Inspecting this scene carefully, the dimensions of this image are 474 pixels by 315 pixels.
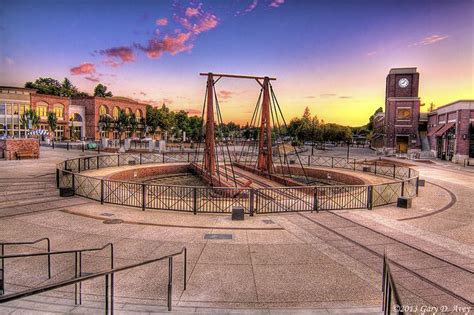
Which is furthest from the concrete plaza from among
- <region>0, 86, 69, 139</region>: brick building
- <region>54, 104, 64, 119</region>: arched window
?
<region>54, 104, 64, 119</region>: arched window

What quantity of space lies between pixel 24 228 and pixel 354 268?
35.5 feet

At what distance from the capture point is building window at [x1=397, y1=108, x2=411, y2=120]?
58.9 metres

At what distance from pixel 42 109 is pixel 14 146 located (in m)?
54.2

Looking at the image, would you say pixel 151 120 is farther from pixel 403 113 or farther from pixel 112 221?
pixel 112 221

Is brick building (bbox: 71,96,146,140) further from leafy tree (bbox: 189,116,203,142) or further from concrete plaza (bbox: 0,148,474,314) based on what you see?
concrete plaza (bbox: 0,148,474,314)

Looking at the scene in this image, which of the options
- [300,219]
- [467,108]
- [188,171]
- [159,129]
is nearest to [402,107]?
[467,108]

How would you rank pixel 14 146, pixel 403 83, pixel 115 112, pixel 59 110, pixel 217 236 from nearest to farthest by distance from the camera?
pixel 217 236 < pixel 14 146 < pixel 403 83 < pixel 59 110 < pixel 115 112

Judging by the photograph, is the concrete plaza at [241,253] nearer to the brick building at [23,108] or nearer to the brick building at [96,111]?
the brick building at [23,108]

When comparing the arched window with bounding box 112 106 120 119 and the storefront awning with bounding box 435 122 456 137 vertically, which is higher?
the arched window with bounding box 112 106 120 119

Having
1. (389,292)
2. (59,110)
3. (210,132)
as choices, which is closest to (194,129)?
(59,110)

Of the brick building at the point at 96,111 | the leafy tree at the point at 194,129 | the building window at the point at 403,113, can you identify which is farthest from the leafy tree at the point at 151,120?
the building window at the point at 403,113

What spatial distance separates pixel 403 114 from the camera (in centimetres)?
5919

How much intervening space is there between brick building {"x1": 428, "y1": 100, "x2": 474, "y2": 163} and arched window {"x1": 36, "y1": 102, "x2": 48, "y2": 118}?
85611 mm

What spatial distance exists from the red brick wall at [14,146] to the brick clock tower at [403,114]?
54060 mm
